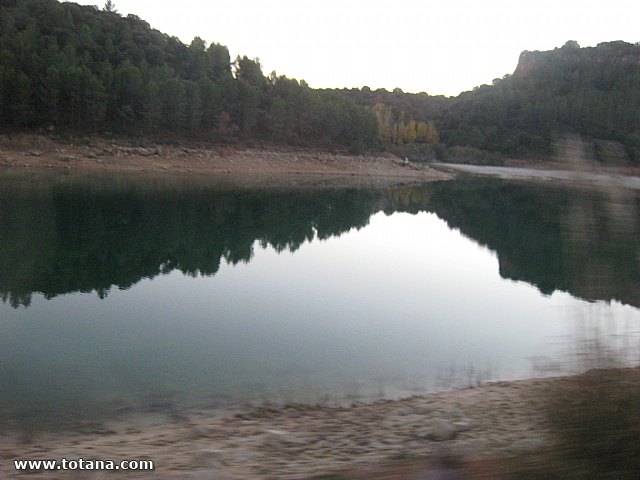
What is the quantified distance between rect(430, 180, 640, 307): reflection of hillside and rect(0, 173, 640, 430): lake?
0.05 feet

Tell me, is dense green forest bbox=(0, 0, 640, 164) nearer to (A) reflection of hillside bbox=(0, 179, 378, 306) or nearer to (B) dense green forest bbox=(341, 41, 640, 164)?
(B) dense green forest bbox=(341, 41, 640, 164)

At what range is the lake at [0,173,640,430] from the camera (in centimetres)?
400

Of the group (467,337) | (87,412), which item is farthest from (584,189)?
(467,337)

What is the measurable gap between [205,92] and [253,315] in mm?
43775

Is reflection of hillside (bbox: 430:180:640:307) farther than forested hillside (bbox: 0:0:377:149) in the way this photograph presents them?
No

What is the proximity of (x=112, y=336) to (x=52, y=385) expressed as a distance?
6.09ft

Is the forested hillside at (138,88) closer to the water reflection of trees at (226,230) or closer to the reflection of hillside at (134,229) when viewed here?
the water reflection of trees at (226,230)

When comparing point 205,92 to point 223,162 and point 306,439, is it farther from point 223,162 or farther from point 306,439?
point 306,439

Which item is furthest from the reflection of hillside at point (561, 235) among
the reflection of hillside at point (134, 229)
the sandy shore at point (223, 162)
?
the sandy shore at point (223, 162)

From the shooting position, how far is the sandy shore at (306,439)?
3.88 meters

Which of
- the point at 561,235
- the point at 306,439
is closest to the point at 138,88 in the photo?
the point at 306,439

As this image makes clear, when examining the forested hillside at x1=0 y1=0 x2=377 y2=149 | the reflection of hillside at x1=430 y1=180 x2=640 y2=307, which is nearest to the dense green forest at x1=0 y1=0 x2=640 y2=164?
the forested hillside at x1=0 y1=0 x2=377 y2=149

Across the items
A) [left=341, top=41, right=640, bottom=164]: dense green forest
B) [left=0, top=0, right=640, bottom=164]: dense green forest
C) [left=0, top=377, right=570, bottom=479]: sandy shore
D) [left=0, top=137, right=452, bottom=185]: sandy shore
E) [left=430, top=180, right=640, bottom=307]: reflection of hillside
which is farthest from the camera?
[left=0, top=137, right=452, bottom=185]: sandy shore

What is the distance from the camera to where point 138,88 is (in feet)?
144
